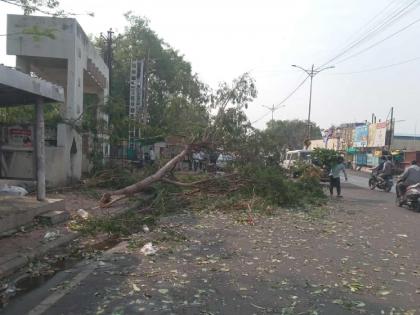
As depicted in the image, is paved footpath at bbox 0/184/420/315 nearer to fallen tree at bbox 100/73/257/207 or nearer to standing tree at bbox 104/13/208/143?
fallen tree at bbox 100/73/257/207

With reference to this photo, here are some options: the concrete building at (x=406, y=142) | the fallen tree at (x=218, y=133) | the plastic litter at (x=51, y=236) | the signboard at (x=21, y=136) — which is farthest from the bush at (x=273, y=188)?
the concrete building at (x=406, y=142)

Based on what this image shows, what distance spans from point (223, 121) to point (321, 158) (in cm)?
672

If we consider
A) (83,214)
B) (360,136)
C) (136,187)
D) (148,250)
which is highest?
(360,136)

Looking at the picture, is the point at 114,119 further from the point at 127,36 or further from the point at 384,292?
the point at 127,36

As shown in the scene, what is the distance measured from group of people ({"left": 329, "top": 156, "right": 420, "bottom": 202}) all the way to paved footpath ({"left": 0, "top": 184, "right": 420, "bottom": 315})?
4.90m

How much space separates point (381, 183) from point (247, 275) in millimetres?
17995

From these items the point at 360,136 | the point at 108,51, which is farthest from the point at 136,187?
the point at 360,136

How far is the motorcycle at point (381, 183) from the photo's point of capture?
22875mm

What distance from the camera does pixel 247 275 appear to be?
6906 millimetres

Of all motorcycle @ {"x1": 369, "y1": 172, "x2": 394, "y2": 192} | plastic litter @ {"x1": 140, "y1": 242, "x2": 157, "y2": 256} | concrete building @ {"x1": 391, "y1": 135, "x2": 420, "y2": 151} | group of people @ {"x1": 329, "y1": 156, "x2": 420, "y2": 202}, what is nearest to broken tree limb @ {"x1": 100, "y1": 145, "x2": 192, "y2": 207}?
plastic litter @ {"x1": 140, "y1": 242, "x2": 157, "y2": 256}

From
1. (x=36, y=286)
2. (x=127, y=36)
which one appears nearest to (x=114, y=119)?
(x=36, y=286)

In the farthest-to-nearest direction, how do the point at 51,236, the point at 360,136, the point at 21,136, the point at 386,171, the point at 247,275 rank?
the point at 360,136 → the point at 386,171 → the point at 21,136 → the point at 51,236 → the point at 247,275

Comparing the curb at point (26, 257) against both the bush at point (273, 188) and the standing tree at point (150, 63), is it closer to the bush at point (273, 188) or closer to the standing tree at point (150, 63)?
the bush at point (273, 188)

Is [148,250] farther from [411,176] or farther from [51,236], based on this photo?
[411,176]
